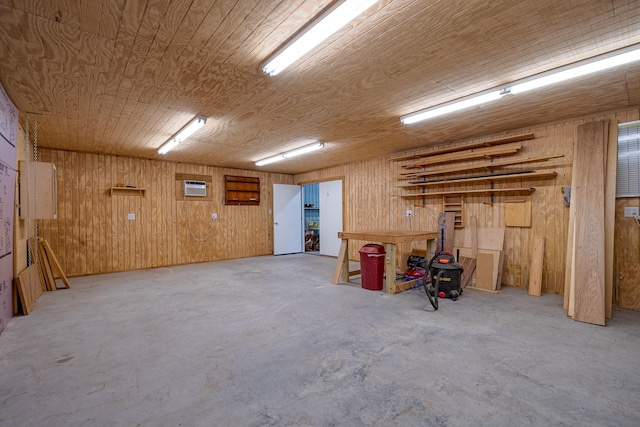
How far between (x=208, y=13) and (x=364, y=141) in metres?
3.80

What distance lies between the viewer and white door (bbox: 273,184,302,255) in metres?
8.94

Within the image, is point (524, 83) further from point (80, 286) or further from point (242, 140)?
point (80, 286)

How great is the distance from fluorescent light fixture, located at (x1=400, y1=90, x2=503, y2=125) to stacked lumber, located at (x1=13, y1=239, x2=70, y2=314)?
5397 millimetres

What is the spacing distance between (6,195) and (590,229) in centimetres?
673

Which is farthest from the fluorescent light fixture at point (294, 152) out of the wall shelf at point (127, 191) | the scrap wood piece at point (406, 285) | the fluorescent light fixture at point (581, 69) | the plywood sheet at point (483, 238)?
the fluorescent light fixture at point (581, 69)

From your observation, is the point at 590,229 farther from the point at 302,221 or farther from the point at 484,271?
the point at 302,221

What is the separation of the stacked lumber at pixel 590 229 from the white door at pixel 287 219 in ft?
22.5

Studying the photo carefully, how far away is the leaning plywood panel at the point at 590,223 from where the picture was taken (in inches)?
128

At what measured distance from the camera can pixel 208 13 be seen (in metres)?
1.98

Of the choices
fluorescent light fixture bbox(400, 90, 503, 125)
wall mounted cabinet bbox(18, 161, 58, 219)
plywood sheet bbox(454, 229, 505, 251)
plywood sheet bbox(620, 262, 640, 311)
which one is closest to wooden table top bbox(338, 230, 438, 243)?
plywood sheet bbox(454, 229, 505, 251)

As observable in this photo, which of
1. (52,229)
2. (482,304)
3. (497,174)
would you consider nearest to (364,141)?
(497,174)

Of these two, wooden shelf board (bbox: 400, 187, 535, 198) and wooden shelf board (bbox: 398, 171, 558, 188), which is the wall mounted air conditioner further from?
wooden shelf board (bbox: 398, 171, 558, 188)

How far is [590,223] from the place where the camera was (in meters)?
3.45

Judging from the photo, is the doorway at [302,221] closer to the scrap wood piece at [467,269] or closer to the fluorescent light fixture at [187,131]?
the scrap wood piece at [467,269]
